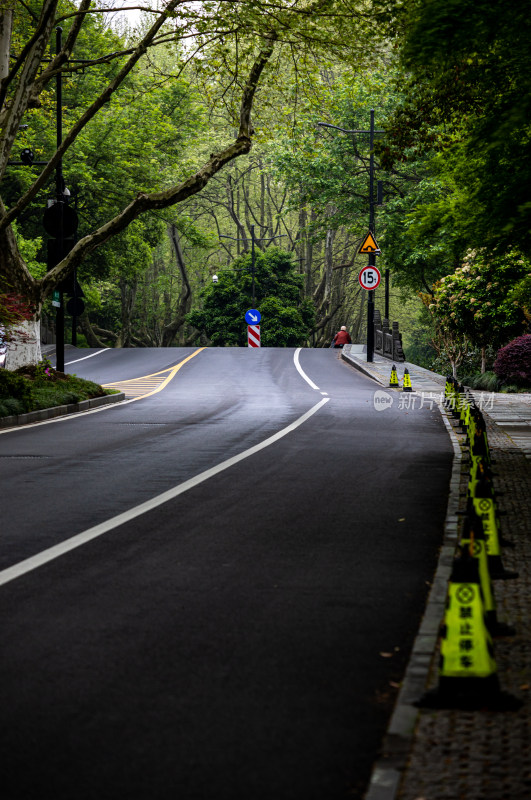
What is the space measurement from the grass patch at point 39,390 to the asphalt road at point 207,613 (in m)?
4.95

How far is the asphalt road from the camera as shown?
4098 mm

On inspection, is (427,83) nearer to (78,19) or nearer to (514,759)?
(78,19)

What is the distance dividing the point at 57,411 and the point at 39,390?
76cm

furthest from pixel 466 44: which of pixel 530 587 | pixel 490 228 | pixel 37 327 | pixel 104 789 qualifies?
pixel 37 327

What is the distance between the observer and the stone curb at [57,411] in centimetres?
1928

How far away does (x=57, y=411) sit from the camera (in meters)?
21.4

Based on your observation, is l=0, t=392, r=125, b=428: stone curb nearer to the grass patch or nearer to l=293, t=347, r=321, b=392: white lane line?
the grass patch

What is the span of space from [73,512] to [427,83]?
9.57 meters

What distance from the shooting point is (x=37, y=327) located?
960 inches

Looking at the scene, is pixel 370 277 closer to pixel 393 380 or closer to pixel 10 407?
pixel 393 380

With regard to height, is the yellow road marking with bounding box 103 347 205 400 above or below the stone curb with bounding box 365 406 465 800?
below

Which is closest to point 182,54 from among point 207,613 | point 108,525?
point 108,525

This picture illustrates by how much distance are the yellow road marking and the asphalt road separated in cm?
1242

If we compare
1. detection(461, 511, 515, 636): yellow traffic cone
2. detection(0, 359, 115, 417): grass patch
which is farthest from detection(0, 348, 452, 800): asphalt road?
detection(0, 359, 115, 417): grass patch
